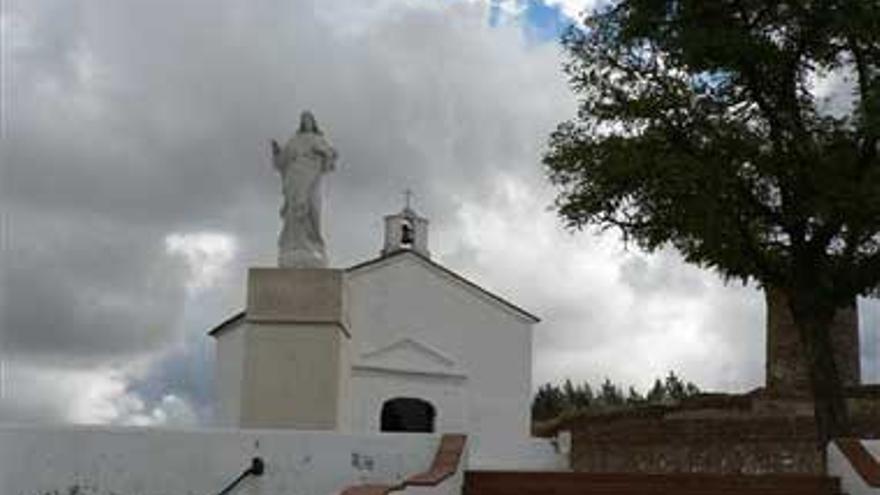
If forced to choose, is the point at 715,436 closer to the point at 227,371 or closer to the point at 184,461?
the point at 227,371

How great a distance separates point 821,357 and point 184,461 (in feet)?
25.1

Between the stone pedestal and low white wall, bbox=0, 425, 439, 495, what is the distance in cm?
196

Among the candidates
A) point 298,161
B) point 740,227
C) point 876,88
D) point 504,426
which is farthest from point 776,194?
point 504,426

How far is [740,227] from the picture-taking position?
17078 mm

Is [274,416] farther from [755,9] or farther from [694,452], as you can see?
[694,452]

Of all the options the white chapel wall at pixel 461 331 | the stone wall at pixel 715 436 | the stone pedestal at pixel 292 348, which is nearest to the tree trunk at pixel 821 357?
the stone pedestal at pixel 292 348

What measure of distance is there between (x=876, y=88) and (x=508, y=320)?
21.8 meters

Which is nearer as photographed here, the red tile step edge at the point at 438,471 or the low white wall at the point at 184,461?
the red tile step edge at the point at 438,471

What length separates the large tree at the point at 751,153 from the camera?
16.7 meters

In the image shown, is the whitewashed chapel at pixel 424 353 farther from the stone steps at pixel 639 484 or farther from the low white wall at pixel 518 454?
the stone steps at pixel 639 484

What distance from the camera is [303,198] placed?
1788 cm

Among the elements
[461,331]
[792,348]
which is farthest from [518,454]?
[792,348]

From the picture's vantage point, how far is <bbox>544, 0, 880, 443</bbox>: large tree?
16.7m

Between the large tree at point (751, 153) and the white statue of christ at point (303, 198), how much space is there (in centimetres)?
304
